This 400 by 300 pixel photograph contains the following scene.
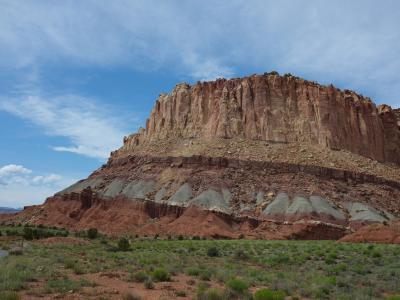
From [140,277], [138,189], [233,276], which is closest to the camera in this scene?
[140,277]

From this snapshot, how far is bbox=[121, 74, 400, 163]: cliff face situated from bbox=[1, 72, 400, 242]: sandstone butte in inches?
8.4

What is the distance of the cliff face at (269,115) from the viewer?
7806cm

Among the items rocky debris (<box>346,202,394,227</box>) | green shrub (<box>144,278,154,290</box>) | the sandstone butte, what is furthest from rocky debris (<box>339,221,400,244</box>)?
green shrub (<box>144,278,154,290</box>)

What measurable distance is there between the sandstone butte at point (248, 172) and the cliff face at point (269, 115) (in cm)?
21

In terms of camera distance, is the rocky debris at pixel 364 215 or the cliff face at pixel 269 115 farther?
the cliff face at pixel 269 115

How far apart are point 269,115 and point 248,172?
49.6 ft

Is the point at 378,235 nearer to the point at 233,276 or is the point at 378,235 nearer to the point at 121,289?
the point at 233,276

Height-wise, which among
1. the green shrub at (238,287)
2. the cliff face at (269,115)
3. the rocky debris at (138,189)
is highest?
the cliff face at (269,115)

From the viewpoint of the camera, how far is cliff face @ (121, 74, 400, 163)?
78.1 metres

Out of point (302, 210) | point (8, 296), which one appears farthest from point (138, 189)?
point (8, 296)

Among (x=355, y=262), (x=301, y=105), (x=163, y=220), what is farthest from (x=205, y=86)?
(x=355, y=262)

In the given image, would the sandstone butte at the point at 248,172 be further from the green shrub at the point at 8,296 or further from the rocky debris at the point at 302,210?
the green shrub at the point at 8,296

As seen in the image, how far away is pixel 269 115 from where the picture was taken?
260ft

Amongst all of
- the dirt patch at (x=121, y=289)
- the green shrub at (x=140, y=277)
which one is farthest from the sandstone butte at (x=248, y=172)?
the green shrub at (x=140, y=277)
